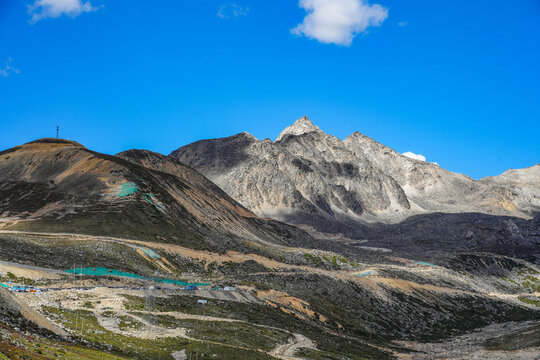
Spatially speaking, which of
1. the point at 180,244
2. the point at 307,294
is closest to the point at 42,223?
the point at 180,244

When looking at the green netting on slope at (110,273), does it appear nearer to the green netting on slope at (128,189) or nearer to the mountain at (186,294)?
the mountain at (186,294)

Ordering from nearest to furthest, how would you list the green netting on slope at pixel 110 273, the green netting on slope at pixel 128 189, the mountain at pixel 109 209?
1. the green netting on slope at pixel 110 273
2. the mountain at pixel 109 209
3. the green netting on slope at pixel 128 189

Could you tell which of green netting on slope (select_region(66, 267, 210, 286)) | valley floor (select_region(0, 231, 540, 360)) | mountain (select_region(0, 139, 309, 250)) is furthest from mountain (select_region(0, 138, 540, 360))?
mountain (select_region(0, 139, 309, 250))

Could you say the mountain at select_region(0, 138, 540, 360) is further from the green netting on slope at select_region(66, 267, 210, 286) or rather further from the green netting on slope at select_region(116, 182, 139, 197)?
the green netting on slope at select_region(116, 182, 139, 197)

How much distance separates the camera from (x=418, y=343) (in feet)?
364

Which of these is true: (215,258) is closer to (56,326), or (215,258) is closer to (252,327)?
(252,327)

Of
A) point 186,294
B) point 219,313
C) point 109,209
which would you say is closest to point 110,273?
point 186,294

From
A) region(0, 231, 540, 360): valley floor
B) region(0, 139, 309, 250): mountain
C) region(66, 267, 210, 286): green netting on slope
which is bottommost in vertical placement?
region(0, 231, 540, 360): valley floor

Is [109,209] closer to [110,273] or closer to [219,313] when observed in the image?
[110,273]

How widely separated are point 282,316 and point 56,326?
48128 millimetres

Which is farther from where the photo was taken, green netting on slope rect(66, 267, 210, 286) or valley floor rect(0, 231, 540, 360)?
green netting on slope rect(66, 267, 210, 286)

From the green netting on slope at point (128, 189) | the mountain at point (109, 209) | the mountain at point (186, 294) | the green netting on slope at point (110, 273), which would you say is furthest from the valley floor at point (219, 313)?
the green netting on slope at point (128, 189)

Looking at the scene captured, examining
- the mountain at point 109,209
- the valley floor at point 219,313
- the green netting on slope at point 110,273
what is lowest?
the valley floor at point 219,313

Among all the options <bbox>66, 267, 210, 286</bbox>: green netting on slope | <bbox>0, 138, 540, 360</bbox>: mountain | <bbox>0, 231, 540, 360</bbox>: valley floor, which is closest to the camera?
<bbox>0, 231, 540, 360</bbox>: valley floor
